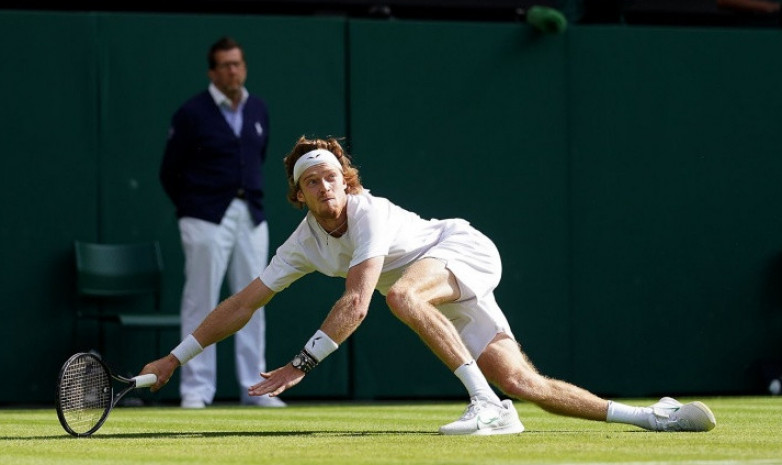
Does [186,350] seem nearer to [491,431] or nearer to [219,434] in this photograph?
[219,434]

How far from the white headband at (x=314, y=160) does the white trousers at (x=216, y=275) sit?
145 inches

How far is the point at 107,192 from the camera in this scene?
11.7 m

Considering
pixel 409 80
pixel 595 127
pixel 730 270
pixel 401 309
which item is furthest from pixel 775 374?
pixel 401 309

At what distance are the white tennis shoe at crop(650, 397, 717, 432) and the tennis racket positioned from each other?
2.16m

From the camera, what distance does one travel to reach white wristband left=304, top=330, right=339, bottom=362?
20.9 feet

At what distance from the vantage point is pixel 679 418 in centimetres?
678

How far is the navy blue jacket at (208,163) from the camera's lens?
1060cm

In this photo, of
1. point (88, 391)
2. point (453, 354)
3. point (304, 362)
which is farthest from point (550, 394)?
point (88, 391)

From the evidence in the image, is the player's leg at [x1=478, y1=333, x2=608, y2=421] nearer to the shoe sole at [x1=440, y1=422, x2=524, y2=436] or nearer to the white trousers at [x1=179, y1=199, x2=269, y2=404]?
the shoe sole at [x1=440, y1=422, x2=524, y2=436]

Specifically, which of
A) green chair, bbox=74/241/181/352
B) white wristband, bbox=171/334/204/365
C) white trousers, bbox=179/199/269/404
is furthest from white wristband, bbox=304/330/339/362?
green chair, bbox=74/241/181/352

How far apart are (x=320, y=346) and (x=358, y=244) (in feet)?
1.73

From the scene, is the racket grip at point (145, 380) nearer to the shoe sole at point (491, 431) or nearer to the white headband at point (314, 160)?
the white headband at point (314, 160)

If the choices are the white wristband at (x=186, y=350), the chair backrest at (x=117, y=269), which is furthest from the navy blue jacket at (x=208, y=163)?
the white wristband at (x=186, y=350)

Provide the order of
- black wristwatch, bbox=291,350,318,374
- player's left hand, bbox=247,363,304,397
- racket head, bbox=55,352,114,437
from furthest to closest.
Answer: racket head, bbox=55,352,114,437, black wristwatch, bbox=291,350,318,374, player's left hand, bbox=247,363,304,397
